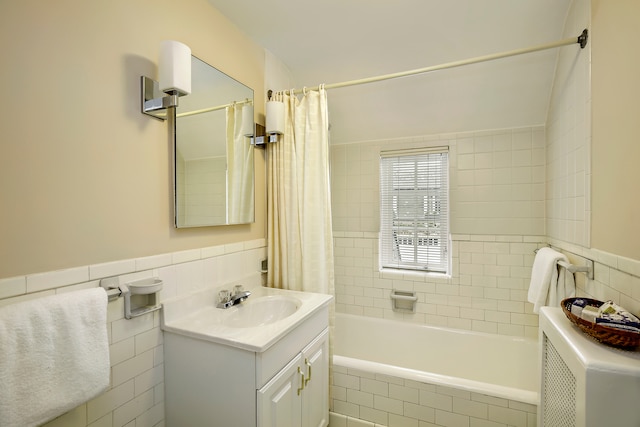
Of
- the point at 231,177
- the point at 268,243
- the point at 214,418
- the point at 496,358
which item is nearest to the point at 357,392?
the point at 214,418

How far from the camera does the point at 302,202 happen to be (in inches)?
80.0

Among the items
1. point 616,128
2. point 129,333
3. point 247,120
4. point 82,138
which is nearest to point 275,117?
point 247,120

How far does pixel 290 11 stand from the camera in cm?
180

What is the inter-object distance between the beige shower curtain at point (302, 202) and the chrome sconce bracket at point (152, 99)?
2.80 feet

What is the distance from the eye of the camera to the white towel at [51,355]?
2.63ft

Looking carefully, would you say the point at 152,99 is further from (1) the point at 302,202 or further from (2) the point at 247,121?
(1) the point at 302,202

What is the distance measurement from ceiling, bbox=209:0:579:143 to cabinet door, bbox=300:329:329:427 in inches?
76.2

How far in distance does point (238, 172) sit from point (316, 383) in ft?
4.49

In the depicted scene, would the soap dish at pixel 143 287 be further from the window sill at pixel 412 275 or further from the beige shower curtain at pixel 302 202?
the window sill at pixel 412 275

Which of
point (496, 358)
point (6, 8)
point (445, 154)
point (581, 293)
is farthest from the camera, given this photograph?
point (445, 154)

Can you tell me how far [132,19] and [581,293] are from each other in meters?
2.64

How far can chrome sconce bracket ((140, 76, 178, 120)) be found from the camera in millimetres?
1281

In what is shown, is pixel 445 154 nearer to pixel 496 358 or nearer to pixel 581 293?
pixel 581 293

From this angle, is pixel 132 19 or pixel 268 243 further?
pixel 268 243
